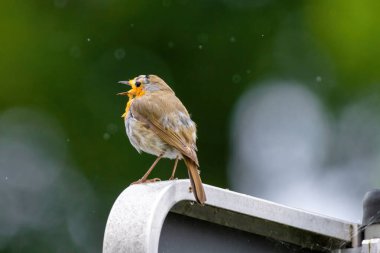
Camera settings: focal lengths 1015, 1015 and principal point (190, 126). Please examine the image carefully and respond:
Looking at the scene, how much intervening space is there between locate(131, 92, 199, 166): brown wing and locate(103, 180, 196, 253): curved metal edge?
1.79 metres

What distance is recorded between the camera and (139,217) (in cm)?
213

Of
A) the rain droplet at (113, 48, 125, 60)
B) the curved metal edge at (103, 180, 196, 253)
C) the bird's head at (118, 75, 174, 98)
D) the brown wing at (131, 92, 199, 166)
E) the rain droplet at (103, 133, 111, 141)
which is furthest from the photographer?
the rain droplet at (113, 48, 125, 60)

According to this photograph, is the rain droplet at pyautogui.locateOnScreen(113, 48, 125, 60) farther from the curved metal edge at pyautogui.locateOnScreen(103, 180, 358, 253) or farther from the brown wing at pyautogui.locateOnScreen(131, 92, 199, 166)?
the curved metal edge at pyautogui.locateOnScreen(103, 180, 358, 253)

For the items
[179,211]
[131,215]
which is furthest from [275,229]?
[131,215]

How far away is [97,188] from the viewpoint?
6.88 metres

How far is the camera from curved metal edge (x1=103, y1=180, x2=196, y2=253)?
2.08 meters

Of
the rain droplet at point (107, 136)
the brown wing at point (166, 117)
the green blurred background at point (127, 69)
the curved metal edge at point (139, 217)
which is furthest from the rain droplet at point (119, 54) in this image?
the curved metal edge at point (139, 217)

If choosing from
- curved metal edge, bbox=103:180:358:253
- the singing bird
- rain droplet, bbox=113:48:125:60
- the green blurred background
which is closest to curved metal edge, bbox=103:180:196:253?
curved metal edge, bbox=103:180:358:253

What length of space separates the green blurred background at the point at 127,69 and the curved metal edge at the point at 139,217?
4.38m

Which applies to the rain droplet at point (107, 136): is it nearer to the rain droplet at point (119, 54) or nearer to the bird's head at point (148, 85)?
the rain droplet at point (119, 54)

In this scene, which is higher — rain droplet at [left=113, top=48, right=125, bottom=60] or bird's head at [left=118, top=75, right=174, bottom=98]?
rain droplet at [left=113, top=48, right=125, bottom=60]

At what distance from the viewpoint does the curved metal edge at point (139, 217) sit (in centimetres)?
208

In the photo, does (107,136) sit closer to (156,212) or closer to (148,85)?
(148,85)

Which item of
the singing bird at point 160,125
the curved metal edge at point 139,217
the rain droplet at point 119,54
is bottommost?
the curved metal edge at point 139,217
